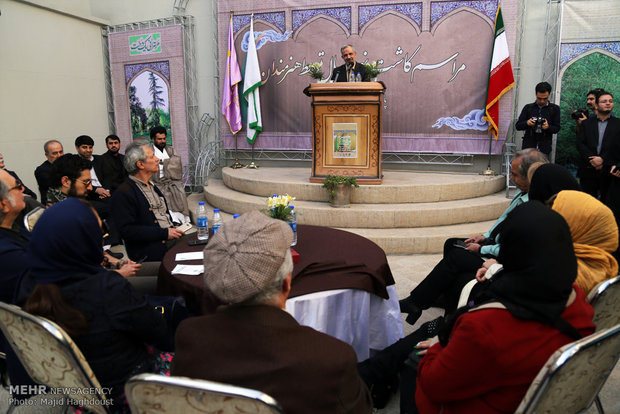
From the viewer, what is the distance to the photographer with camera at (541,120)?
5367 millimetres

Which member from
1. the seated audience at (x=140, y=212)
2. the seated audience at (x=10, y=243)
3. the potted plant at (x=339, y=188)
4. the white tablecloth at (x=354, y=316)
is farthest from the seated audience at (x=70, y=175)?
the potted plant at (x=339, y=188)

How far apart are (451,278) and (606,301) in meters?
1.12

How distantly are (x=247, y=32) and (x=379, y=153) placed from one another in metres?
3.66

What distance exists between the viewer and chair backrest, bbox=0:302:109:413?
4.50ft

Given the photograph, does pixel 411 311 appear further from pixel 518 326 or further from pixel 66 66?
pixel 66 66

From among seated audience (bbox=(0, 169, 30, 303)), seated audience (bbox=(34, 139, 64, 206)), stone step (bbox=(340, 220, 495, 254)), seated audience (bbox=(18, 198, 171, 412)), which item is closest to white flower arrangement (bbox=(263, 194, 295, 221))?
seated audience (bbox=(18, 198, 171, 412))

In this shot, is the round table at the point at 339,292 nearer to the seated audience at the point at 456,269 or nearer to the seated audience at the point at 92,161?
the seated audience at the point at 456,269

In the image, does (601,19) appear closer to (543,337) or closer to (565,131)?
(565,131)

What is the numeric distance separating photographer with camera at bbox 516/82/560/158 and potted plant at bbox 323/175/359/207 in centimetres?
253

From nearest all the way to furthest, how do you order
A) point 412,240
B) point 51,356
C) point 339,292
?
point 51,356, point 339,292, point 412,240

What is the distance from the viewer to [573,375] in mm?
1277

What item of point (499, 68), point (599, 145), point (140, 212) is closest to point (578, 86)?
point (499, 68)

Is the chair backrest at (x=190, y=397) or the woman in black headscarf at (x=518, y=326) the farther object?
the woman in black headscarf at (x=518, y=326)

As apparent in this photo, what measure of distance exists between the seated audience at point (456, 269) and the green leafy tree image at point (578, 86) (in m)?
3.89
